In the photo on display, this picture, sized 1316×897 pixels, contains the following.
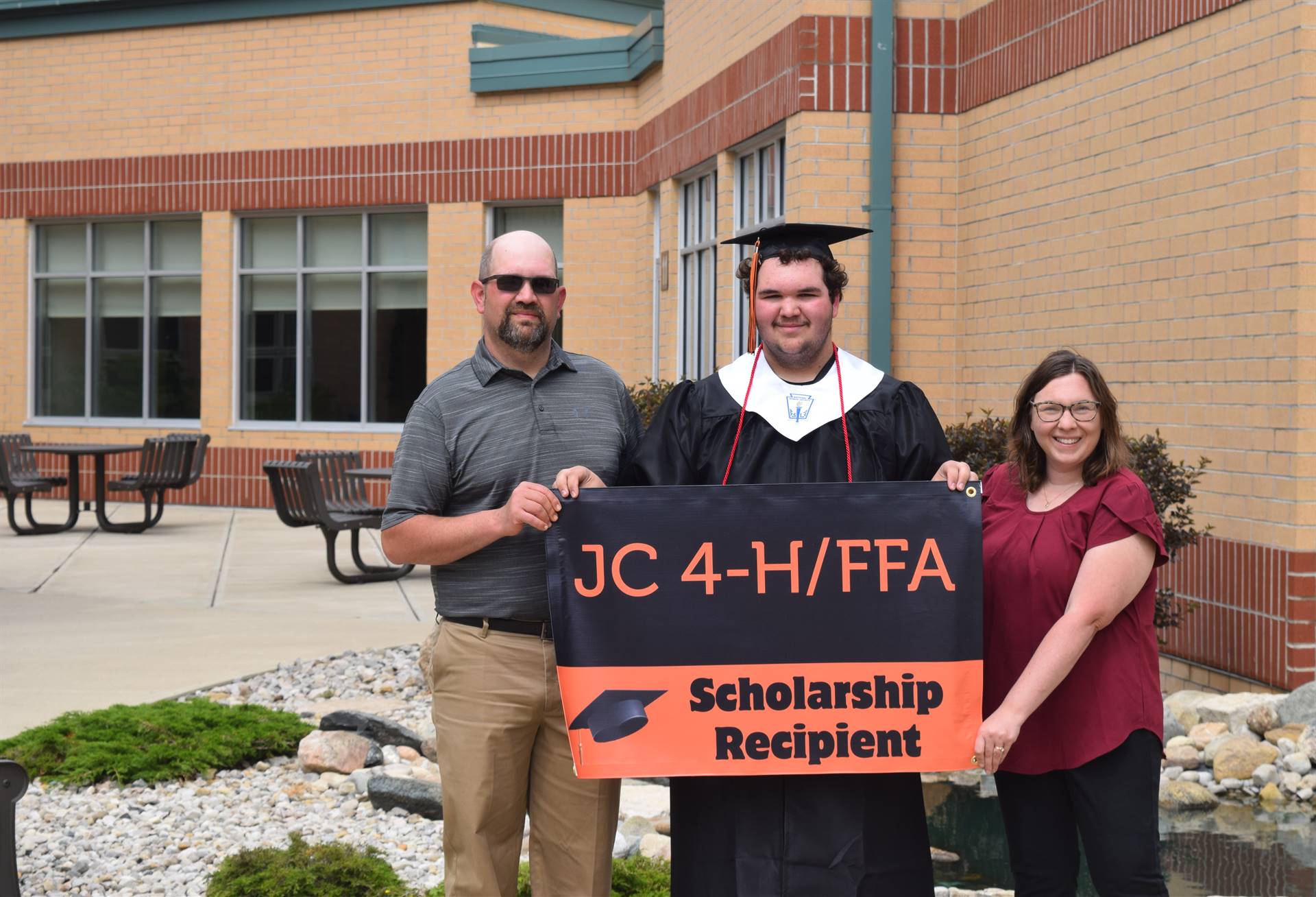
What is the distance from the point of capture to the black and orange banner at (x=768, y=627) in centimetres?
367

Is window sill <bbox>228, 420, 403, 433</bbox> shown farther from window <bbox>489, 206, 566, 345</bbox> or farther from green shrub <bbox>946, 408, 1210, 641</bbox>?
green shrub <bbox>946, 408, 1210, 641</bbox>

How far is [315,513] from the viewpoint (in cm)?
1264

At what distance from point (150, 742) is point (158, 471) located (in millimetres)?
10168

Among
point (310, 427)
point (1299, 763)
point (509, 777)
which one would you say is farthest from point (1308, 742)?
point (310, 427)

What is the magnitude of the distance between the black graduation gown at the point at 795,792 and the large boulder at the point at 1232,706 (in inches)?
157

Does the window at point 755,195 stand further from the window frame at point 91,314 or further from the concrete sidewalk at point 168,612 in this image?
the window frame at point 91,314

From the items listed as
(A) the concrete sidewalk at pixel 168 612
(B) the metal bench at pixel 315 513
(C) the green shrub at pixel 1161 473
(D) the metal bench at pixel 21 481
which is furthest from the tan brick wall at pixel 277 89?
(C) the green shrub at pixel 1161 473

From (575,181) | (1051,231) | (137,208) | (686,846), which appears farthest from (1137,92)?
(137,208)

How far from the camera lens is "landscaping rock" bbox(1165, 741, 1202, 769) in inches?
271

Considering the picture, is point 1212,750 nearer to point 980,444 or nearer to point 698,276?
point 980,444

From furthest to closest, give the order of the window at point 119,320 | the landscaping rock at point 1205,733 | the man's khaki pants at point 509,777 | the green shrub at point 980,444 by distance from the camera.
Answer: the window at point 119,320, the green shrub at point 980,444, the landscaping rock at point 1205,733, the man's khaki pants at point 509,777

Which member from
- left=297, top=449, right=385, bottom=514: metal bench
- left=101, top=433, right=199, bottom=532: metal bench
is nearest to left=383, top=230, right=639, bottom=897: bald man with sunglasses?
left=297, top=449, right=385, bottom=514: metal bench

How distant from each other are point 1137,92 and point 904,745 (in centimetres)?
621

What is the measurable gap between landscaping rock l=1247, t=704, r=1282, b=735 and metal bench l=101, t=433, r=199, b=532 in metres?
12.4
